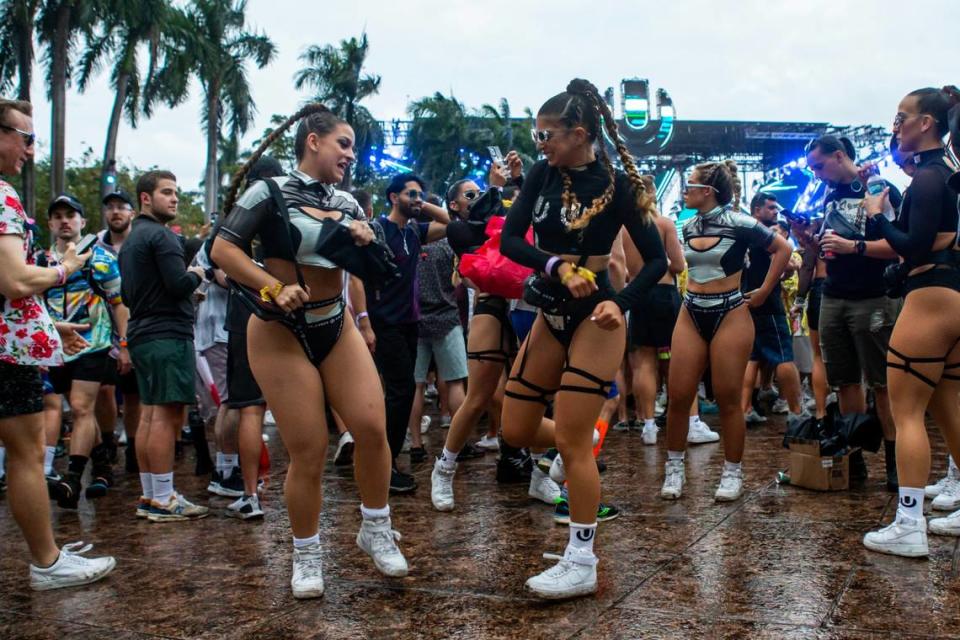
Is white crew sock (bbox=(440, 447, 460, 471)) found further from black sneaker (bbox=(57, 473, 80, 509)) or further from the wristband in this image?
black sneaker (bbox=(57, 473, 80, 509))

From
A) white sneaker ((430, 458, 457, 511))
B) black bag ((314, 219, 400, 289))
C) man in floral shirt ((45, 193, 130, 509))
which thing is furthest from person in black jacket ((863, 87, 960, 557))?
man in floral shirt ((45, 193, 130, 509))

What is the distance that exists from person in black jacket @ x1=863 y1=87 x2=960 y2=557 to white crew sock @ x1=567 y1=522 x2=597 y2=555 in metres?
1.41

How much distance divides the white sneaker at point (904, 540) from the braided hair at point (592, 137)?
6.01 ft

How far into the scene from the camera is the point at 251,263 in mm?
3799

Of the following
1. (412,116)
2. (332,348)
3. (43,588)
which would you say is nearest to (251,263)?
(332,348)

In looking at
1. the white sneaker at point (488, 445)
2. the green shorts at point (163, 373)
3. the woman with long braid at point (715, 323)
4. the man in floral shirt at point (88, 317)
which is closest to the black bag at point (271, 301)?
the green shorts at point (163, 373)

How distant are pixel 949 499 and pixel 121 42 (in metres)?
33.5

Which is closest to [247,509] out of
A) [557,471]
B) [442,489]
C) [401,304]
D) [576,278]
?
[442,489]

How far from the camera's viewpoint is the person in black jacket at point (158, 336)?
18.5ft

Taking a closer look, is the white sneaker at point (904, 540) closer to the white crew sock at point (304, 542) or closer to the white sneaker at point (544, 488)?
the white sneaker at point (544, 488)

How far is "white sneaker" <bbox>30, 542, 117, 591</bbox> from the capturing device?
416cm

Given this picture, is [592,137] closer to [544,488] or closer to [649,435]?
[544,488]

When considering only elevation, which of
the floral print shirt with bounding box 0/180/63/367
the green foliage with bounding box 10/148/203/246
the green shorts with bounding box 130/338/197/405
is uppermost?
the green foliage with bounding box 10/148/203/246

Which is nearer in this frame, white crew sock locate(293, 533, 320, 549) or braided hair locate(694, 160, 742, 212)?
white crew sock locate(293, 533, 320, 549)
